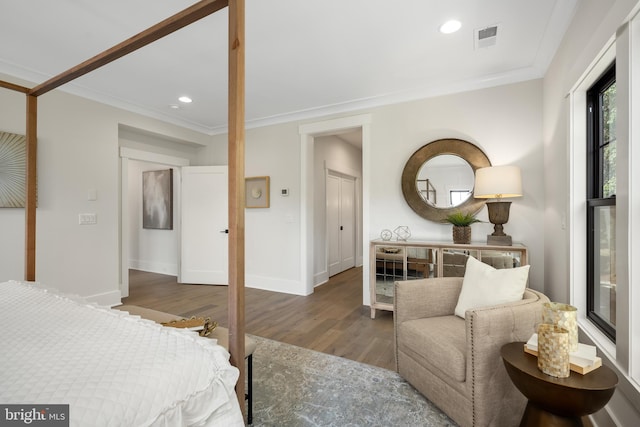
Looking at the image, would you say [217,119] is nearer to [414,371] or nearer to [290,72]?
[290,72]

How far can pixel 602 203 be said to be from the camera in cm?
176

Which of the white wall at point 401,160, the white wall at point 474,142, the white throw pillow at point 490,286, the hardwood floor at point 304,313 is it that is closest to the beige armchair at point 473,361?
the white throw pillow at point 490,286

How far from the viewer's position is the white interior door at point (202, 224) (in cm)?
479

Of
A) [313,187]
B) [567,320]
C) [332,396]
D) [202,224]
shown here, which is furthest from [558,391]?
[202,224]

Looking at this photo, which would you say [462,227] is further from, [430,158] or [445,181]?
[430,158]

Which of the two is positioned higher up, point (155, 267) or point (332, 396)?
point (155, 267)

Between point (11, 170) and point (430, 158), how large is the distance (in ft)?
13.6

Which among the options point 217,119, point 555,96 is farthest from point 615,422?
point 217,119

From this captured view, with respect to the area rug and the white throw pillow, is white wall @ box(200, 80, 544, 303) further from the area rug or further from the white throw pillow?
the area rug

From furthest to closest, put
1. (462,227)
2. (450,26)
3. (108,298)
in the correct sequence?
(108,298) < (462,227) < (450,26)

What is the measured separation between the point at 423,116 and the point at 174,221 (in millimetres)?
4487

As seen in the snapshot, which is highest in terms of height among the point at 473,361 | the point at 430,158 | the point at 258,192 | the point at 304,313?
the point at 430,158

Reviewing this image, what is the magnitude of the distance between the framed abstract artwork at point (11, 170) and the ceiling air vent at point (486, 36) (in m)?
4.19

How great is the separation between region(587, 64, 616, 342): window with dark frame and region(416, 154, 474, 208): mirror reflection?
1.22m
